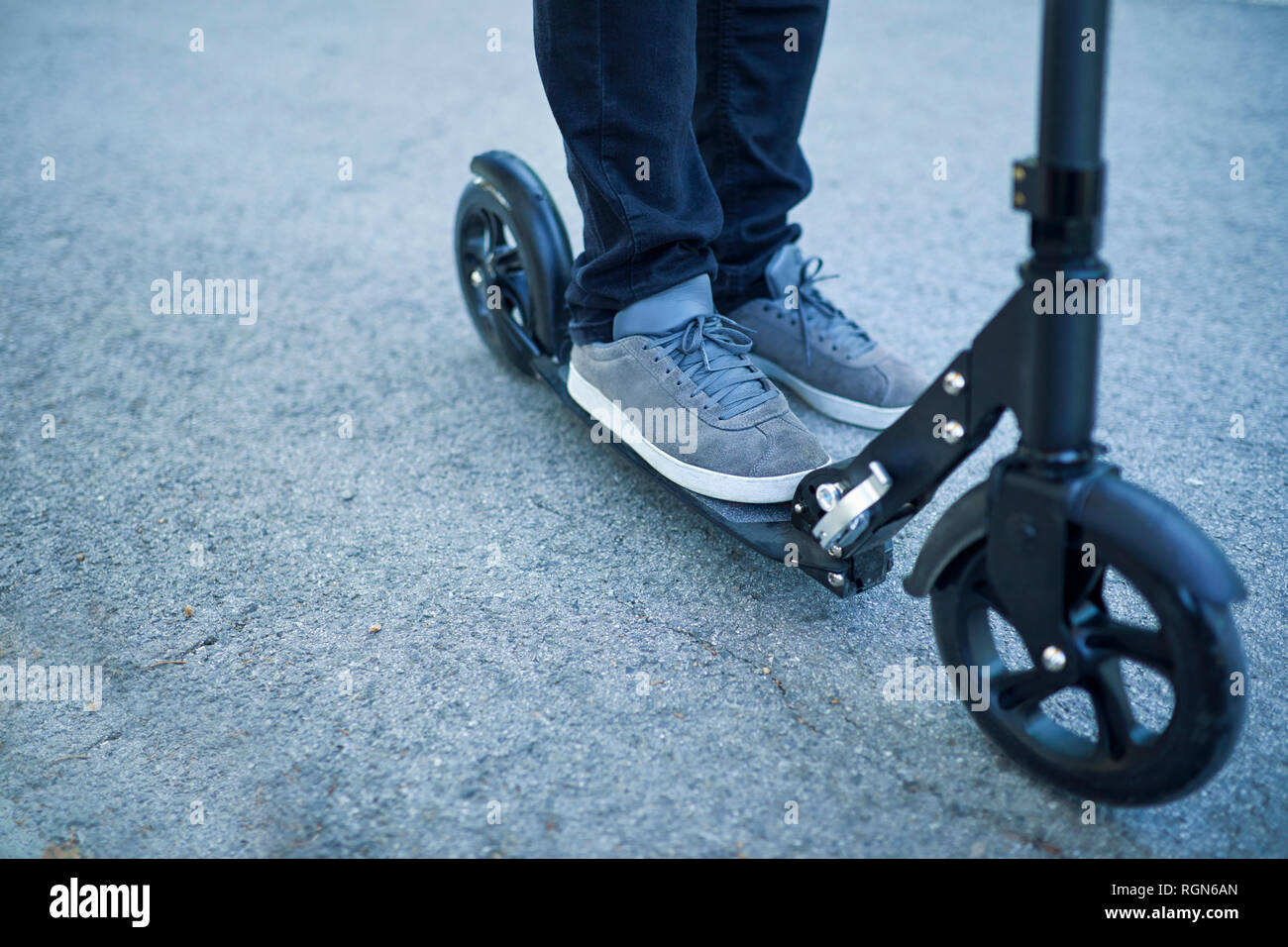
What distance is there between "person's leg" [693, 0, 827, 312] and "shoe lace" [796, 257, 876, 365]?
0.19ft

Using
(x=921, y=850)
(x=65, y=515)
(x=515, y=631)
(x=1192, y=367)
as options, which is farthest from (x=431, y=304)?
(x=921, y=850)

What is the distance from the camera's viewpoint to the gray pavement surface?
1034mm

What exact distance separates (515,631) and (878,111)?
89.4 inches

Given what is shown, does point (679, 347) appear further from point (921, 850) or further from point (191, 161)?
point (191, 161)

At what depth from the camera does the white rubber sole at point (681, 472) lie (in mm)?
1272

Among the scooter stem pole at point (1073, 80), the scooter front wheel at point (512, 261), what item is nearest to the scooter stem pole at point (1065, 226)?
the scooter stem pole at point (1073, 80)

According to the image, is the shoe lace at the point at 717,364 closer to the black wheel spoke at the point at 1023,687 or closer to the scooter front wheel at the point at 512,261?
the scooter front wheel at the point at 512,261

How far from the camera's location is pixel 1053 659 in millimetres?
943

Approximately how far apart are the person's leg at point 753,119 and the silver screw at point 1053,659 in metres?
0.80

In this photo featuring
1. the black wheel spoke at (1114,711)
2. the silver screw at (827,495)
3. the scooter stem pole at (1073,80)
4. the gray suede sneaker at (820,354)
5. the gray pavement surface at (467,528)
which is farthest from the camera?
the gray suede sneaker at (820,354)

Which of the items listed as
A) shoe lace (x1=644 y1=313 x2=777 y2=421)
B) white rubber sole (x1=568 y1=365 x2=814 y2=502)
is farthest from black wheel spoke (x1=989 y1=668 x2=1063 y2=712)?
shoe lace (x1=644 y1=313 x2=777 y2=421)

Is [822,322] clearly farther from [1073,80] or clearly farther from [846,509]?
[1073,80]

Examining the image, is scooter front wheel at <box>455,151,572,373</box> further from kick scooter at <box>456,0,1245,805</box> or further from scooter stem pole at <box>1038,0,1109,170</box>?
scooter stem pole at <box>1038,0,1109,170</box>

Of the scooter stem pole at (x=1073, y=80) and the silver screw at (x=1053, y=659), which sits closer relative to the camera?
the scooter stem pole at (x=1073, y=80)
